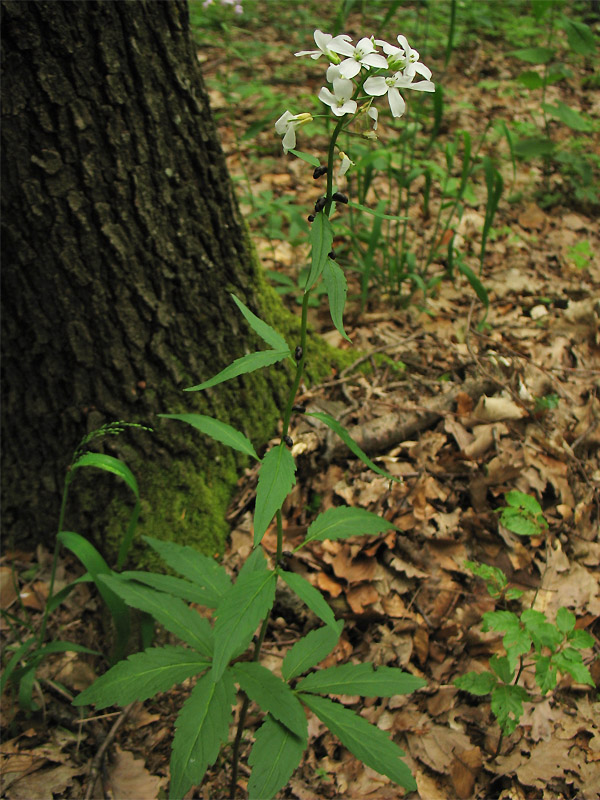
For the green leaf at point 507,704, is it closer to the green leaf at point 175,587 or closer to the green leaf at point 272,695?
the green leaf at point 272,695

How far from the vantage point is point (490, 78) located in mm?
5570

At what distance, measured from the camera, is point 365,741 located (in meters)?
1.40

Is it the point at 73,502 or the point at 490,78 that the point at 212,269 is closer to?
the point at 73,502

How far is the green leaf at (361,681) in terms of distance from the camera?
4.87 ft

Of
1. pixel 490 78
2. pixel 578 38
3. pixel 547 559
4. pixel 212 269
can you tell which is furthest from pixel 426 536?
pixel 490 78

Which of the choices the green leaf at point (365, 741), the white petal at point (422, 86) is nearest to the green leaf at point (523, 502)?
the green leaf at point (365, 741)

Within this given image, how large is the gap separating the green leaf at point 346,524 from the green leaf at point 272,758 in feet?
1.55

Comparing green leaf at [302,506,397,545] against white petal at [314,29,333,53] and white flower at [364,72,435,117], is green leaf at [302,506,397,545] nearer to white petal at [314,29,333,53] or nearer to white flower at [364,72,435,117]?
white flower at [364,72,435,117]

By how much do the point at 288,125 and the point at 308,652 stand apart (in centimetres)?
135

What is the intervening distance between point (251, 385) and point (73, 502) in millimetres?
846

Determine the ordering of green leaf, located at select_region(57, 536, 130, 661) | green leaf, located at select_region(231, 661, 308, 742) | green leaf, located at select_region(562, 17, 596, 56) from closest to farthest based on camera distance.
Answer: green leaf, located at select_region(231, 661, 308, 742) → green leaf, located at select_region(57, 536, 130, 661) → green leaf, located at select_region(562, 17, 596, 56)

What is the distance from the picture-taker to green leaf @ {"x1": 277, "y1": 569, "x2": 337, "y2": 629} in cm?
134

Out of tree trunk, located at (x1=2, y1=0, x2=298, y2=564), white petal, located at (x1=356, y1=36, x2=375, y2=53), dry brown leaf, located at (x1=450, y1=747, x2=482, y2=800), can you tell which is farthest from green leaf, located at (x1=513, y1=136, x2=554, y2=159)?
dry brown leaf, located at (x1=450, y1=747, x2=482, y2=800)

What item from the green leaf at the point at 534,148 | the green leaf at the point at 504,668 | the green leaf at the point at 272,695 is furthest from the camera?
the green leaf at the point at 534,148
